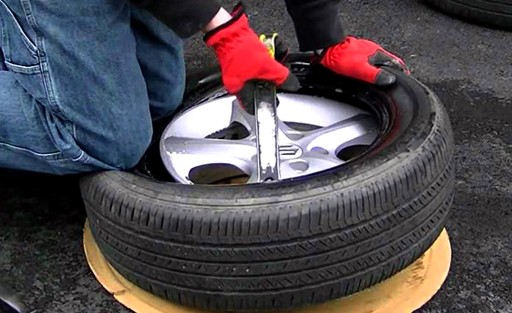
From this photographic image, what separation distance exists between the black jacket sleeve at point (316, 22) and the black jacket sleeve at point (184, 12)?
353 millimetres

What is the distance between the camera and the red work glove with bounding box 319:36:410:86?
1.80m

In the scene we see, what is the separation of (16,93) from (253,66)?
0.52 meters

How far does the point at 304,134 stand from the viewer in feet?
6.15

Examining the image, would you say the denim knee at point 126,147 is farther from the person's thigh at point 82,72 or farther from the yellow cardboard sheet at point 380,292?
the yellow cardboard sheet at point 380,292

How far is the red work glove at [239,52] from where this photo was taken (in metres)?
1.46

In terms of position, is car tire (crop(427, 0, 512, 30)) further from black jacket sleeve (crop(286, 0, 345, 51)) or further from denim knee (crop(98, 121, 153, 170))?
denim knee (crop(98, 121, 153, 170))

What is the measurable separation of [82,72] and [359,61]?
61 cm

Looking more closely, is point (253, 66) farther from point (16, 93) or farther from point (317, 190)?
point (16, 93)

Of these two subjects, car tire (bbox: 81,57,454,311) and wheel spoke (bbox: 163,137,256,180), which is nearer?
car tire (bbox: 81,57,454,311)

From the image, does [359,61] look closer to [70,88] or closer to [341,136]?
[341,136]

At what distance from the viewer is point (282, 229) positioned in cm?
138

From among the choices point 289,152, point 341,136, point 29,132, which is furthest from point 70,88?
point 341,136

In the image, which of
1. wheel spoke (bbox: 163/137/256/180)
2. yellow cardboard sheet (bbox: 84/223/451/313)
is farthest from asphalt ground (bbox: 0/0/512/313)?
wheel spoke (bbox: 163/137/256/180)

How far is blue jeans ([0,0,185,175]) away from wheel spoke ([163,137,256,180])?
0.12 metres
